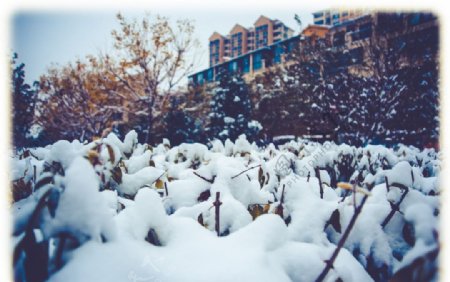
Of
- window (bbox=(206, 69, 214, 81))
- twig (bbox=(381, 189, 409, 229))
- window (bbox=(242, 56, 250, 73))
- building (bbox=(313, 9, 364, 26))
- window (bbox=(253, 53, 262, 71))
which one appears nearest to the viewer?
twig (bbox=(381, 189, 409, 229))

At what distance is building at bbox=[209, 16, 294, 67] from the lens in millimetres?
71500

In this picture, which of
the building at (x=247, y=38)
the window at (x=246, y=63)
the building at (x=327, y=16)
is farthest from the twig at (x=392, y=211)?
the building at (x=327, y=16)

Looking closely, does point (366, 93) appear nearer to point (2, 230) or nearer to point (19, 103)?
point (2, 230)

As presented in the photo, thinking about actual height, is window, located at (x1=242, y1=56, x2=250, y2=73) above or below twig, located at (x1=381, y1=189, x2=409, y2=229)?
above

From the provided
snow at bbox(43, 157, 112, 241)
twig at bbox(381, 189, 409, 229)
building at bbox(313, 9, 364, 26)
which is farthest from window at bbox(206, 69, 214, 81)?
snow at bbox(43, 157, 112, 241)

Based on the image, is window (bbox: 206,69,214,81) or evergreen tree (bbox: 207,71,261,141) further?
window (bbox: 206,69,214,81)

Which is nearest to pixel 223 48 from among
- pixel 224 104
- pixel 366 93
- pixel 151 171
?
pixel 224 104

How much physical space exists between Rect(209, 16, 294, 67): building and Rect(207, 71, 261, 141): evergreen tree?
47.6 metres

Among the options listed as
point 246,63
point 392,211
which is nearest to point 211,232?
point 392,211

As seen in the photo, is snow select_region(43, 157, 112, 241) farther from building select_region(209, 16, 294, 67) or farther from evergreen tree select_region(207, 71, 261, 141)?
building select_region(209, 16, 294, 67)

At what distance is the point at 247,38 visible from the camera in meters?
76.8

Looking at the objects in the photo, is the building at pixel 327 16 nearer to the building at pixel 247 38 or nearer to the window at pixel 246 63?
the building at pixel 247 38

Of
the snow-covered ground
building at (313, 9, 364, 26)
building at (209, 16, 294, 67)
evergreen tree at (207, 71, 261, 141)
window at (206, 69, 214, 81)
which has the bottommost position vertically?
the snow-covered ground

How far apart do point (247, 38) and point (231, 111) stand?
6078 cm
